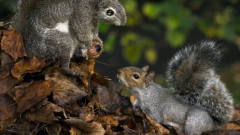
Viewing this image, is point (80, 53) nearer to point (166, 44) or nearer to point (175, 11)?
point (175, 11)

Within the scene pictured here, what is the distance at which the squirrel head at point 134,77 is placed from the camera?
109 inches

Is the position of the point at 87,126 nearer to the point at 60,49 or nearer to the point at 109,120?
the point at 109,120

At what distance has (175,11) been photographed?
4.61 m

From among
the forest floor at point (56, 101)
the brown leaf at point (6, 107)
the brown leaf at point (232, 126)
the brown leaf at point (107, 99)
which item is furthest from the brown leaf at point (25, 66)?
the brown leaf at point (232, 126)

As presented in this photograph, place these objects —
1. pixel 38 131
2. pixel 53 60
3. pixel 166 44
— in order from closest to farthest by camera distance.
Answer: pixel 38 131 → pixel 53 60 → pixel 166 44

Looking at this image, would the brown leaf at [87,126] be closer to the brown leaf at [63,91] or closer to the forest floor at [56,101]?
the forest floor at [56,101]

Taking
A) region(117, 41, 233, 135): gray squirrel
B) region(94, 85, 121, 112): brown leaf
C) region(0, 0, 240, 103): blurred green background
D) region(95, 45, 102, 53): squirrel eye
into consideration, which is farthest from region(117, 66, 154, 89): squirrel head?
region(0, 0, 240, 103): blurred green background

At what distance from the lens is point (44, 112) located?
192 cm

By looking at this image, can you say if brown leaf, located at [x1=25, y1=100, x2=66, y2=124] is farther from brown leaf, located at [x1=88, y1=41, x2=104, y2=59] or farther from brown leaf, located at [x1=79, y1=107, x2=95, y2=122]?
brown leaf, located at [x1=88, y1=41, x2=104, y2=59]

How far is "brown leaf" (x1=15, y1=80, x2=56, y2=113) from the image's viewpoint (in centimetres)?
189

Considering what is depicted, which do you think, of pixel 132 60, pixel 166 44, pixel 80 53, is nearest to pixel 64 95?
pixel 80 53

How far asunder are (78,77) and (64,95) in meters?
0.17

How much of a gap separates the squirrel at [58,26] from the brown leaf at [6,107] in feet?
0.96

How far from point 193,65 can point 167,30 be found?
9.12 feet
